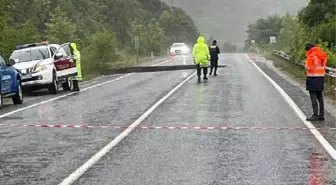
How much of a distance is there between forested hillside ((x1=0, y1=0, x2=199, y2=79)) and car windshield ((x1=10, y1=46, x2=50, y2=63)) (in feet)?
16.7

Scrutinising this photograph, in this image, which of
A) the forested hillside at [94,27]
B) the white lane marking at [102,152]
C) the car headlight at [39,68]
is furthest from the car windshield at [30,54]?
the white lane marking at [102,152]

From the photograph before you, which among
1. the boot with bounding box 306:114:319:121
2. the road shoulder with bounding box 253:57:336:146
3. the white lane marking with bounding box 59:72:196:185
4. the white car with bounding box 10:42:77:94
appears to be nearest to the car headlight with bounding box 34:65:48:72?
the white car with bounding box 10:42:77:94

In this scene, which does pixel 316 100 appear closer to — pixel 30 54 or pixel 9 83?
pixel 9 83

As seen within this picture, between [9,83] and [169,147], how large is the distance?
9518 mm

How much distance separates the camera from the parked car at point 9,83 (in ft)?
57.9

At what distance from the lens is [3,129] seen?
485 inches

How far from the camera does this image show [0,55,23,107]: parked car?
17656mm

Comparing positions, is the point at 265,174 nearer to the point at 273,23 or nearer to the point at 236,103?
the point at 236,103

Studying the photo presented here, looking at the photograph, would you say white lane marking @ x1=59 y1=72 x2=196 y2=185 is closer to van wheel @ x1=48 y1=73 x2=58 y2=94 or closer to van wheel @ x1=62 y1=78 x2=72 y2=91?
van wheel @ x1=48 y1=73 x2=58 y2=94

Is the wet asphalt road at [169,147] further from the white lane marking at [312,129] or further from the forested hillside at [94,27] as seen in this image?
the forested hillside at [94,27]

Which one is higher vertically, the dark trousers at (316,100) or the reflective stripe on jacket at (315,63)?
the reflective stripe on jacket at (315,63)

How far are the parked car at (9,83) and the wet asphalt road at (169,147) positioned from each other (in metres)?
1.67

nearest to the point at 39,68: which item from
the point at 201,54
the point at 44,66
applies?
the point at 44,66

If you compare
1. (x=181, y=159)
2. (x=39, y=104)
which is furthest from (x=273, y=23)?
(x=181, y=159)
